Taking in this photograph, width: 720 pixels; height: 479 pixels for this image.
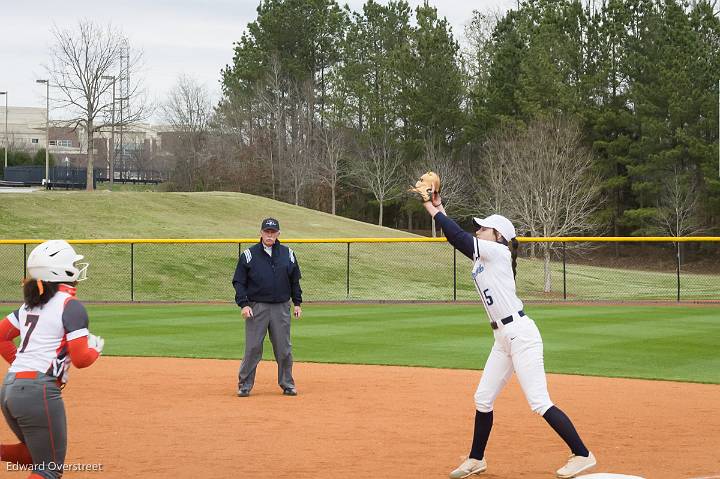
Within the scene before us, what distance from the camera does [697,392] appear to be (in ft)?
39.3

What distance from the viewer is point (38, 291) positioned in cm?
556

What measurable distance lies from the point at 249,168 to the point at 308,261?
33.1 metres

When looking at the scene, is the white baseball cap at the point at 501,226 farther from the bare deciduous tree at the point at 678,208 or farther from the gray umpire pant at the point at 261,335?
the bare deciduous tree at the point at 678,208

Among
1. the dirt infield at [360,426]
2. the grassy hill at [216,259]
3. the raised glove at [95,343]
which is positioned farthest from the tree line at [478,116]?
the raised glove at [95,343]

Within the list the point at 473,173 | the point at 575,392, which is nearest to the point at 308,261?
the point at 575,392

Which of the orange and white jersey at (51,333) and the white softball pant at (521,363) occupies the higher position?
the orange and white jersey at (51,333)

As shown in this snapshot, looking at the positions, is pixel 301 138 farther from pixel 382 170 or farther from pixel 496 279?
pixel 496 279

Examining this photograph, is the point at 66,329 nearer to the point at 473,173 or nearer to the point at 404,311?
the point at 404,311

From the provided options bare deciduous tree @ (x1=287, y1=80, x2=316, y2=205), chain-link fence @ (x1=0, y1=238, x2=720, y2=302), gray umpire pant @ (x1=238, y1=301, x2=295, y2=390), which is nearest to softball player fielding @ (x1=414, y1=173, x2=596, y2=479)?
gray umpire pant @ (x1=238, y1=301, x2=295, y2=390)

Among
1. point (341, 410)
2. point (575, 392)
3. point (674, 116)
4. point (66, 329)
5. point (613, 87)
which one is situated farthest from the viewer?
point (613, 87)

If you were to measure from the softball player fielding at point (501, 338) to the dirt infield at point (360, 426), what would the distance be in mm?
459

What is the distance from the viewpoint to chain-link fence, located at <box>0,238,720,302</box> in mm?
31141

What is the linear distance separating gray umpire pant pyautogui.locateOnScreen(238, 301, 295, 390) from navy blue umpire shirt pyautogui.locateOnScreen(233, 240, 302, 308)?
116 millimetres

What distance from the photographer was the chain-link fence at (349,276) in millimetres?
31141
